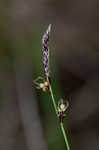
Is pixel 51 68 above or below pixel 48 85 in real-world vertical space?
above

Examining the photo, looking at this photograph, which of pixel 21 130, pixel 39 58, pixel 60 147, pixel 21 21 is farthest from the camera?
pixel 21 21

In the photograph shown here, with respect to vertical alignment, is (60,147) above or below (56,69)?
below

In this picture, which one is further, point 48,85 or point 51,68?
point 51,68

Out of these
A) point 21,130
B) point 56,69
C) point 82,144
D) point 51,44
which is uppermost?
point 51,44

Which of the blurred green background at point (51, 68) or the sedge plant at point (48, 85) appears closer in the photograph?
the sedge plant at point (48, 85)

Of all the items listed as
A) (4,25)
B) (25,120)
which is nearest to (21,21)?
(4,25)

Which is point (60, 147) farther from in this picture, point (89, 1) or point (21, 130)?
point (89, 1)

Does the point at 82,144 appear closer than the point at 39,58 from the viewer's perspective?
No

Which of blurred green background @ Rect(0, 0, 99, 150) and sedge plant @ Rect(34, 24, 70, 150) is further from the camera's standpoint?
blurred green background @ Rect(0, 0, 99, 150)
